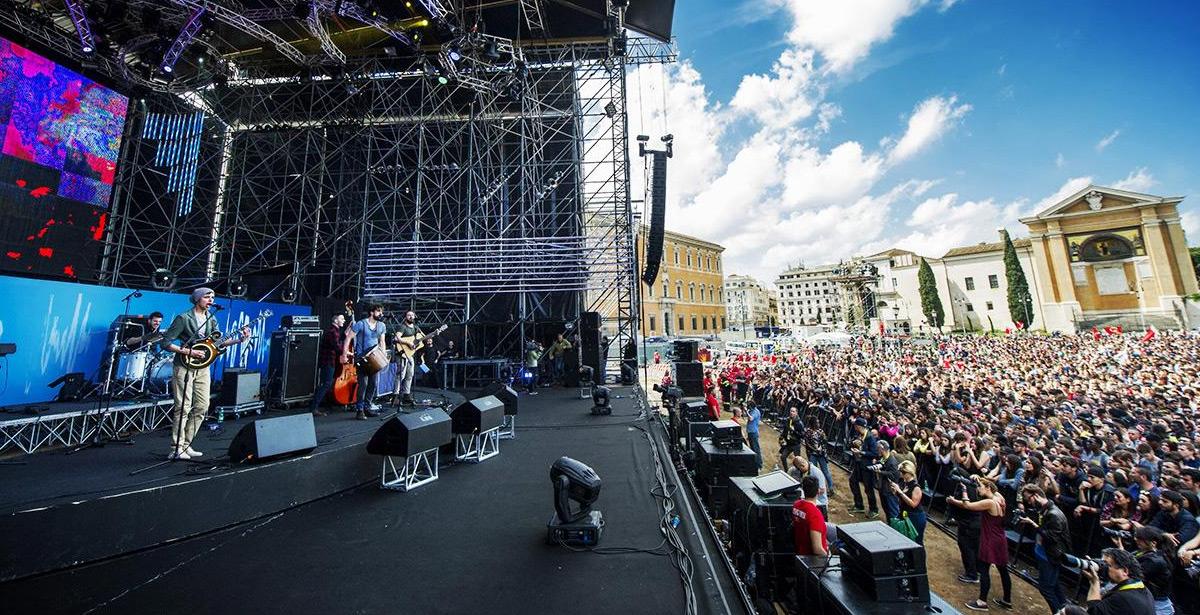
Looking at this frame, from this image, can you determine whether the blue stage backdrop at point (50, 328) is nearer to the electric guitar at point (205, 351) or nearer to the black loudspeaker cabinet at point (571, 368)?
the electric guitar at point (205, 351)

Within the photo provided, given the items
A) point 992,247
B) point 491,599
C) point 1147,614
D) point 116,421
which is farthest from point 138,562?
point 992,247

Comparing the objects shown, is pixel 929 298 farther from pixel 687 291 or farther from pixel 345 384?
pixel 345 384

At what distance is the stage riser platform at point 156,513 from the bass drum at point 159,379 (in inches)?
189

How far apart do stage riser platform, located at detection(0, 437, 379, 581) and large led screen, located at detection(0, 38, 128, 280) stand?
12.0 m

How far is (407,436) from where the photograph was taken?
3984 millimetres

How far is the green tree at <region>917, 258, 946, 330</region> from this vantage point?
46.7m

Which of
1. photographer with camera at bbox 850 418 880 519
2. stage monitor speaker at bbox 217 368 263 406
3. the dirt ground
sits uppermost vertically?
stage monitor speaker at bbox 217 368 263 406

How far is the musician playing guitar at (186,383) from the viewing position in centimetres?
393

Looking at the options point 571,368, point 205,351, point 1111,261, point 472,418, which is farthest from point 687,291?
point 205,351

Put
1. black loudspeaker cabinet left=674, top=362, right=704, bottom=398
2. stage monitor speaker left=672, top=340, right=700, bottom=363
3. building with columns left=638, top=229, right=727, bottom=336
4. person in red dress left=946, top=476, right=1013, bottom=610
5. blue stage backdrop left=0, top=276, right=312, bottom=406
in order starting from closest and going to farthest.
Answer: person in red dress left=946, top=476, right=1013, bottom=610 → blue stage backdrop left=0, top=276, right=312, bottom=406 → black loudspeaker cabinet left=674, top=362, right=704, bottom=398 → stage monitor speaker left=672, top=340, right=700, bottom=363 → building with columns left=638, top=229, right=727, bottom=336

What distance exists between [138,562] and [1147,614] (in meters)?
7.18

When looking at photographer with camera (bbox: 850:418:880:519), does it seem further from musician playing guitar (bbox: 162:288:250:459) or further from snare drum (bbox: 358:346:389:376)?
musician playing guitar (bbox: 162:288:250:459)

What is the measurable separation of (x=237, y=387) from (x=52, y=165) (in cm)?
1061

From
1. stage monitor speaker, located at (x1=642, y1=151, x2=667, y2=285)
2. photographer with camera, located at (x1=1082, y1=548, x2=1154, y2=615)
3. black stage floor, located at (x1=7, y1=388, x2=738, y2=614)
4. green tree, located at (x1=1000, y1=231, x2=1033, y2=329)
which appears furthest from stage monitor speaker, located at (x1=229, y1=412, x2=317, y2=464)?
green tree, located at (x1=1000, y1=231, x2=1033, y2=329)
